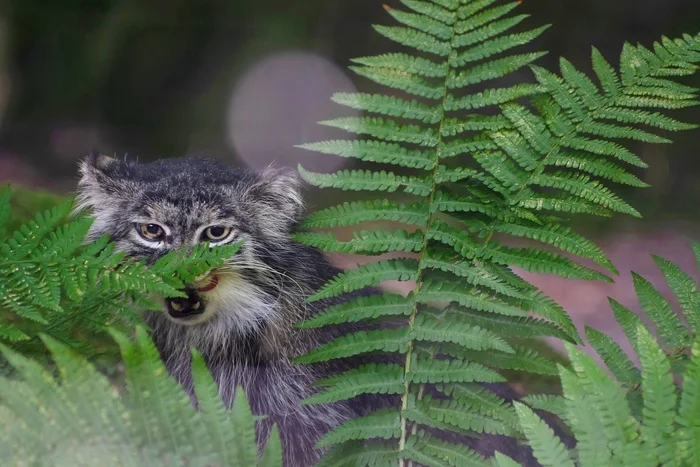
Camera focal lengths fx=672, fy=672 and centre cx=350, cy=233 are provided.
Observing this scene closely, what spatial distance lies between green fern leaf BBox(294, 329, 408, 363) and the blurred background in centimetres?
99

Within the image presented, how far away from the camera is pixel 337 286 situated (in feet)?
3.04

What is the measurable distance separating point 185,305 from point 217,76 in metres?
1.14

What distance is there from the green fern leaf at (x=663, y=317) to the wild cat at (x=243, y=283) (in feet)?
1.59

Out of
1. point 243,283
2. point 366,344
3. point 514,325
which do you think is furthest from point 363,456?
point 243,283

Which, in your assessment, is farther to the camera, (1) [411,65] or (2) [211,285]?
(2) [211,285]

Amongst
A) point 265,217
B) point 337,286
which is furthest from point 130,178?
point 337,286

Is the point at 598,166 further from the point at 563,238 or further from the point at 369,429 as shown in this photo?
the point at 369,429

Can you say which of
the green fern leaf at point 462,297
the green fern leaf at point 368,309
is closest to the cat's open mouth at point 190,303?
the green fern leaf at point 368,309

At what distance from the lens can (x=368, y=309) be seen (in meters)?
0.90

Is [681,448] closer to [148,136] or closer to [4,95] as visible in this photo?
[148,136]

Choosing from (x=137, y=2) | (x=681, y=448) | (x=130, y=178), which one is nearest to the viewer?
(x=681, y=448)

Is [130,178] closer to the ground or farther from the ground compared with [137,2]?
closer to the ground

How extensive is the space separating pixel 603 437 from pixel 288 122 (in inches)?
61.6

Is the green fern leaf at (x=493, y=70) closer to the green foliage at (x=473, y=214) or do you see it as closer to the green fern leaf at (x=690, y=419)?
the green foliage at (x=473, y=214)
